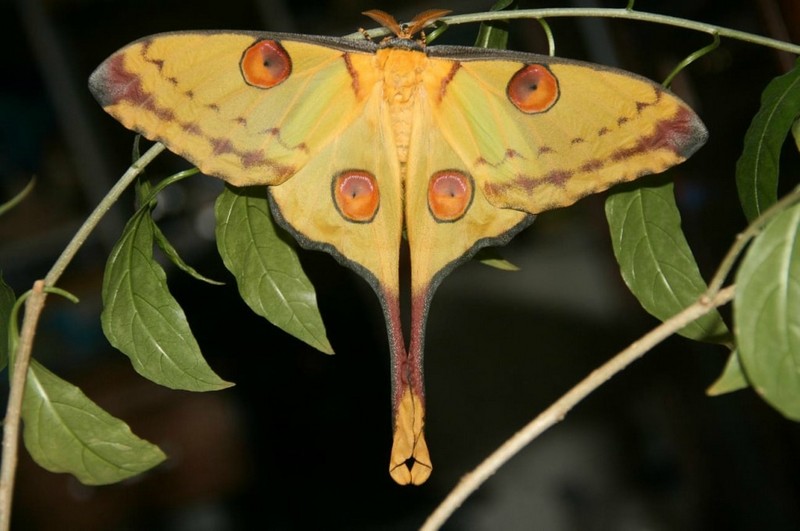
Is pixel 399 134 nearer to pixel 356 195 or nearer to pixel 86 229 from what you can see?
pixel 356 195

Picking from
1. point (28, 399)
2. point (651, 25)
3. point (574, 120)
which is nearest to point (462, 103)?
point (574, 120)

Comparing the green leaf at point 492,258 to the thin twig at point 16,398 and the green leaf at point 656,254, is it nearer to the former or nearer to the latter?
the green leaf at point 656,254

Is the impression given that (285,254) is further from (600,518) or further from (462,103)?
(600,518)

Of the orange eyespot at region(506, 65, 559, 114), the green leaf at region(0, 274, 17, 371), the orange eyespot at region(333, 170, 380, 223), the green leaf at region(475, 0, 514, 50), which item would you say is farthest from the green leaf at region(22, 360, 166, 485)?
the green leaf at region(475, 0, 514, 50)

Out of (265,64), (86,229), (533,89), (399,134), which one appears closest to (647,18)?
(533,89)

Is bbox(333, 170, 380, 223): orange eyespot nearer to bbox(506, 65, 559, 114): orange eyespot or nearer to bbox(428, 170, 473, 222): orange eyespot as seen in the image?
bbox(428, 170, 473, 222): orange eyespot
